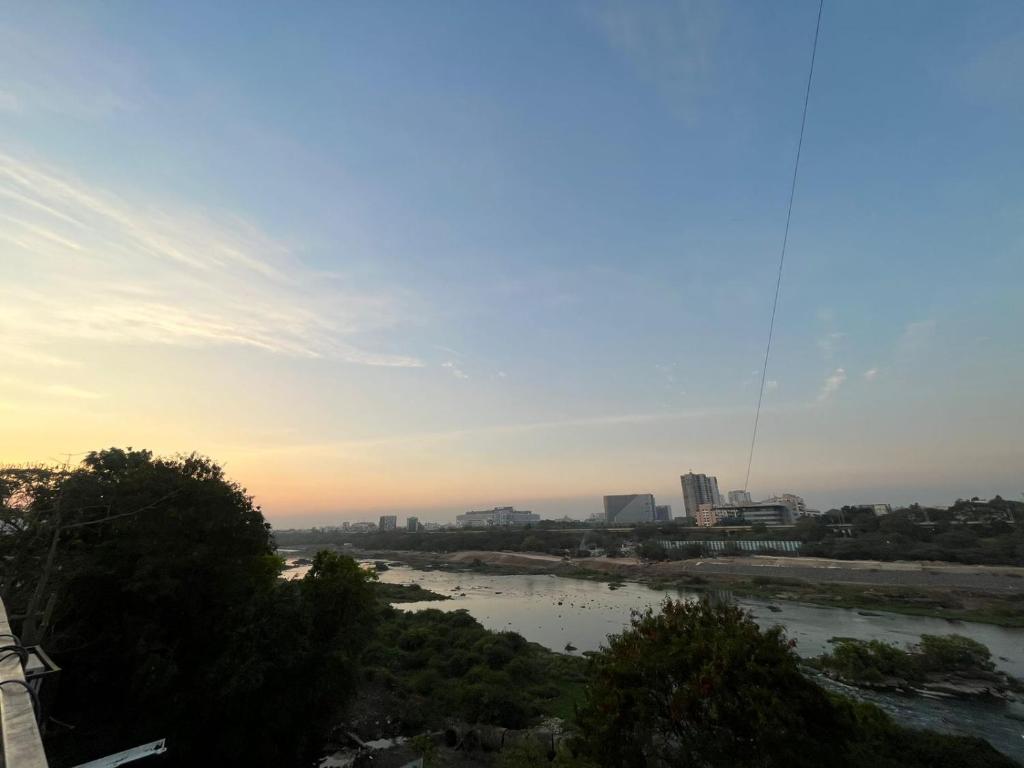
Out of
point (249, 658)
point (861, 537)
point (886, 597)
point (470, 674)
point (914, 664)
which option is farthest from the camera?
point (861, 537)

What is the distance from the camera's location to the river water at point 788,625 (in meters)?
21.0

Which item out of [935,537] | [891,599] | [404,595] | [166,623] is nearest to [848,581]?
[891,599]

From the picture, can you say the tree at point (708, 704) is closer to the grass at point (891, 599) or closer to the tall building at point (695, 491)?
the grass at point (891, 599)

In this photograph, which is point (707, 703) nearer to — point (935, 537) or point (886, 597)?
point (886, 597)

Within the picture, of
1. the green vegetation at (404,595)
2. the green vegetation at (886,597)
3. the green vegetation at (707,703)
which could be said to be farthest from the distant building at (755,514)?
the green vegetation at (707,703)

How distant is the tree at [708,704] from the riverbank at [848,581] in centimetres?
4656

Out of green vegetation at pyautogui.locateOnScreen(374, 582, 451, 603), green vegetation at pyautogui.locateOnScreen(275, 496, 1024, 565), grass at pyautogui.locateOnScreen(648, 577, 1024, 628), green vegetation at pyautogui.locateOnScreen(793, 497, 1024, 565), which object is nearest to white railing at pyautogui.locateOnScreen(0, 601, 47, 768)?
grass at pyautogui.locateOnScreen(648, 577, 1024, 628)

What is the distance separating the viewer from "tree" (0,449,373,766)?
13.8m

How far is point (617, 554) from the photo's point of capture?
314ft

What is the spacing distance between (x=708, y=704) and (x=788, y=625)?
38.6 m

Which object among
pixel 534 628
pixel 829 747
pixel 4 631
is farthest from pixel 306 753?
pixel 534 628

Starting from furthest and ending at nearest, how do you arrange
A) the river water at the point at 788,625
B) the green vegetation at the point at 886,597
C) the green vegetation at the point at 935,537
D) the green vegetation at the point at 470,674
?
the green vegetation at the point at 935,537 → the green vegetation at the point at 886,597 → the river water at the point at 788,625 → the green vegetation at the point at 470,674

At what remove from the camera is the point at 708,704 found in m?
8.55

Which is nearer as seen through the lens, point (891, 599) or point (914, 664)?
point (914, 664)
